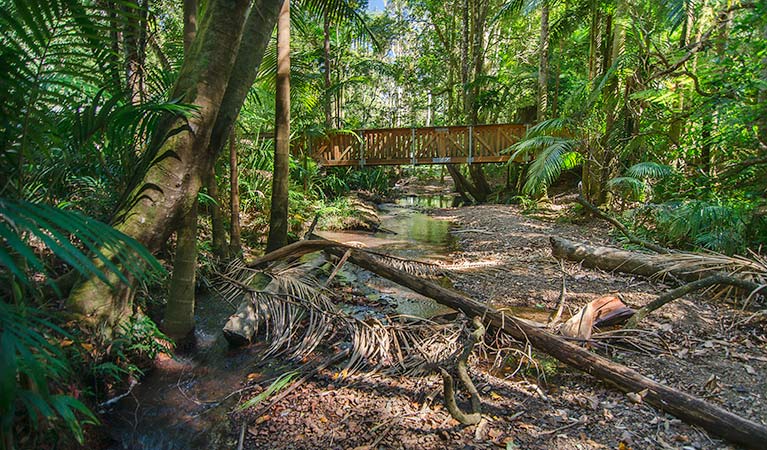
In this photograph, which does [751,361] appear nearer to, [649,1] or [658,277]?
[658,277]

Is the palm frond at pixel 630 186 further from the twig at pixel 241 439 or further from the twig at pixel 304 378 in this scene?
the twig at pixel 241 439

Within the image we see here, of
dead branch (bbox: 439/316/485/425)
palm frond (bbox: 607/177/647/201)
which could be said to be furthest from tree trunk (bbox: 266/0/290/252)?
palm frond (bbox: 607/177/647/201)

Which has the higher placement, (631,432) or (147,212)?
(147,212)

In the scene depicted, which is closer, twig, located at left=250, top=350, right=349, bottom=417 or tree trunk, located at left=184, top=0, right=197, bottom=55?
twig, located at left=250, top=350, right=349, bottom=417

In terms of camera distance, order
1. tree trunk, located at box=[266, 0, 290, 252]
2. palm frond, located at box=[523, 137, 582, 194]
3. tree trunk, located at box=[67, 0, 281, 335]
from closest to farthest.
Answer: tree trunk, located at box=[67, 0, 281, 335], tree trunk, located at box=[266, 0, 290, 252], palm frond, located at box=[523, 137, 582, 194]

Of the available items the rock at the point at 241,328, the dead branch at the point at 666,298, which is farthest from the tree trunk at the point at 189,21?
the dead branch at the point at 666,298

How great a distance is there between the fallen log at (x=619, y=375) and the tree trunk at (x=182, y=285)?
1.66 meters

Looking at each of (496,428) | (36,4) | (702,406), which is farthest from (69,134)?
(702,406)

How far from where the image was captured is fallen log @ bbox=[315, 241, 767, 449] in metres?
1.90

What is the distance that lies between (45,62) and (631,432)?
3031 millimetres

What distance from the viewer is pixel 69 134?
206 cm

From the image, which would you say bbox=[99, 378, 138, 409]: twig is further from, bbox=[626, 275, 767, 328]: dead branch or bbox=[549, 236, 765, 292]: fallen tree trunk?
bbox=[549, 236, 765, 292]: fallen tree trunk

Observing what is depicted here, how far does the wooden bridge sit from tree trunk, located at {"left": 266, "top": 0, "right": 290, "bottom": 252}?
675 centimetres

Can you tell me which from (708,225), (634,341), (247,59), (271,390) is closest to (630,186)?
(708,225)
